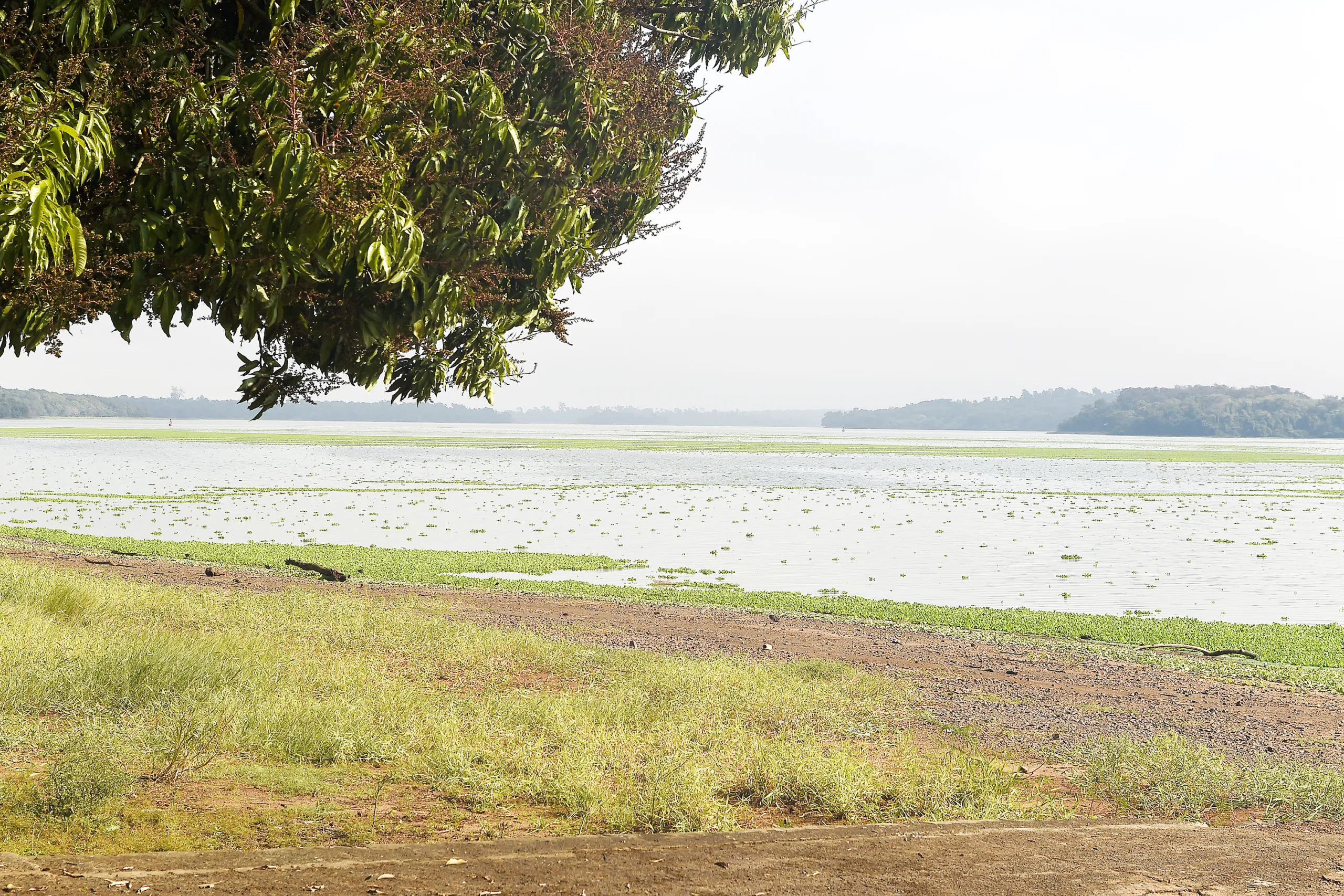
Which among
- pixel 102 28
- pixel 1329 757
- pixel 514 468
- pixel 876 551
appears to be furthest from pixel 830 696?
pixel 514 468

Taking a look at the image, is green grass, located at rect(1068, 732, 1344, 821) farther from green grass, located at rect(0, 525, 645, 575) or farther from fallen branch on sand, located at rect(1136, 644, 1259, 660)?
green grass, located at rect(0, 525, 645, 575)

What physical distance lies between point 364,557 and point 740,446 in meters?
131

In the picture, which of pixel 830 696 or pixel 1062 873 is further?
pixel 830 696

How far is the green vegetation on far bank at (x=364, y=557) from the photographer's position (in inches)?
1113

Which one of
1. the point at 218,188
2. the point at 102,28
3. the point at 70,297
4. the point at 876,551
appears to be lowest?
the point at 876,551

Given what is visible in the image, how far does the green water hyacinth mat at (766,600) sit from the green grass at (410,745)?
26.7ft

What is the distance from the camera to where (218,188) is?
5703 mm

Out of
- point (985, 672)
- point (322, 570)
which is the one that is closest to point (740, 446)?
point (322, 570)

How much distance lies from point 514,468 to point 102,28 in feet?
268

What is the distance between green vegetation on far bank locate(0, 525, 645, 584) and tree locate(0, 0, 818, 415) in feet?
64.9

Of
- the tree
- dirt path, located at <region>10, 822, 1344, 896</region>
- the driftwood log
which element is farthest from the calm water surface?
the tree

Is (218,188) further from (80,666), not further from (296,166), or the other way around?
(80,666)

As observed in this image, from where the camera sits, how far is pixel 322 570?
84.5ft

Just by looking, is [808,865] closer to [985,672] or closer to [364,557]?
[985,672]
